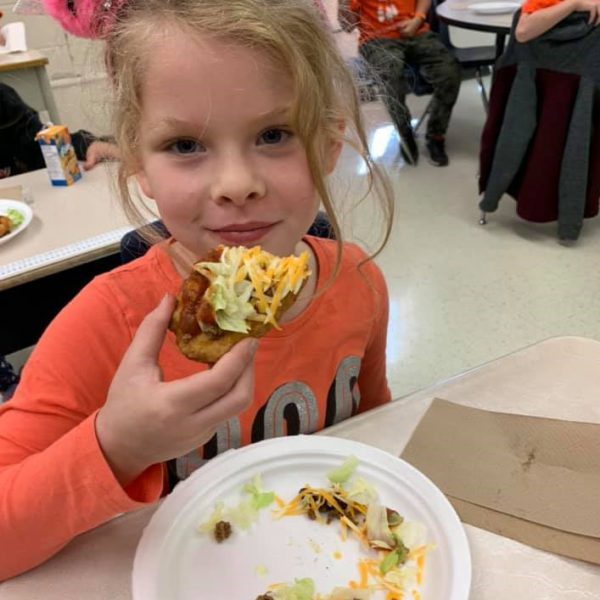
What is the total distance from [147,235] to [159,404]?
1.92ft

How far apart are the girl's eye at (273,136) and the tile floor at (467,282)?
121 cm

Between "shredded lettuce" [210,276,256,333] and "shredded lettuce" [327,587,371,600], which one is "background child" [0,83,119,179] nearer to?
"shredded lettuce" [210,276,256,333]

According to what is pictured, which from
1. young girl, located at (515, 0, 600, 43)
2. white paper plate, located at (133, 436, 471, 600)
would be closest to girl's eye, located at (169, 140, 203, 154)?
white paper plate, located at (133, 436, 471, 600)

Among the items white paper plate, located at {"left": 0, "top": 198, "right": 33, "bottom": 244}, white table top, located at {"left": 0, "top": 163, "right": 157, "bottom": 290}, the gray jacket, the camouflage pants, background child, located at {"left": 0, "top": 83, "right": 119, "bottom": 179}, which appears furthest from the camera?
the camouflage pants

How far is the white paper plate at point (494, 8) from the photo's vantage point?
3.75 m

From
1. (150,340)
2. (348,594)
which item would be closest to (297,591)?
(348,594)

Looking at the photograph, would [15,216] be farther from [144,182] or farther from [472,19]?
[472,19]

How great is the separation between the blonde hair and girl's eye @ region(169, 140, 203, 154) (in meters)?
0.08

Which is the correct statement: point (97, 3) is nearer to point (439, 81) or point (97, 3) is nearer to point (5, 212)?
point (5, 212)

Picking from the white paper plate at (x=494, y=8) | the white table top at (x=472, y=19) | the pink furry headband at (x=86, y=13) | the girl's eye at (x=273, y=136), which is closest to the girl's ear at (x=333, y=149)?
the girl's eye at (x=273, y=136)

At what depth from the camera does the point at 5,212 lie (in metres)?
1.61

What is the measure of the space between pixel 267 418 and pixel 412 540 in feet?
1.20

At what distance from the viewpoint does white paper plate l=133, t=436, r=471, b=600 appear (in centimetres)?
67

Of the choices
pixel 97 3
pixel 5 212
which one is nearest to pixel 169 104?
pixel 97 3
